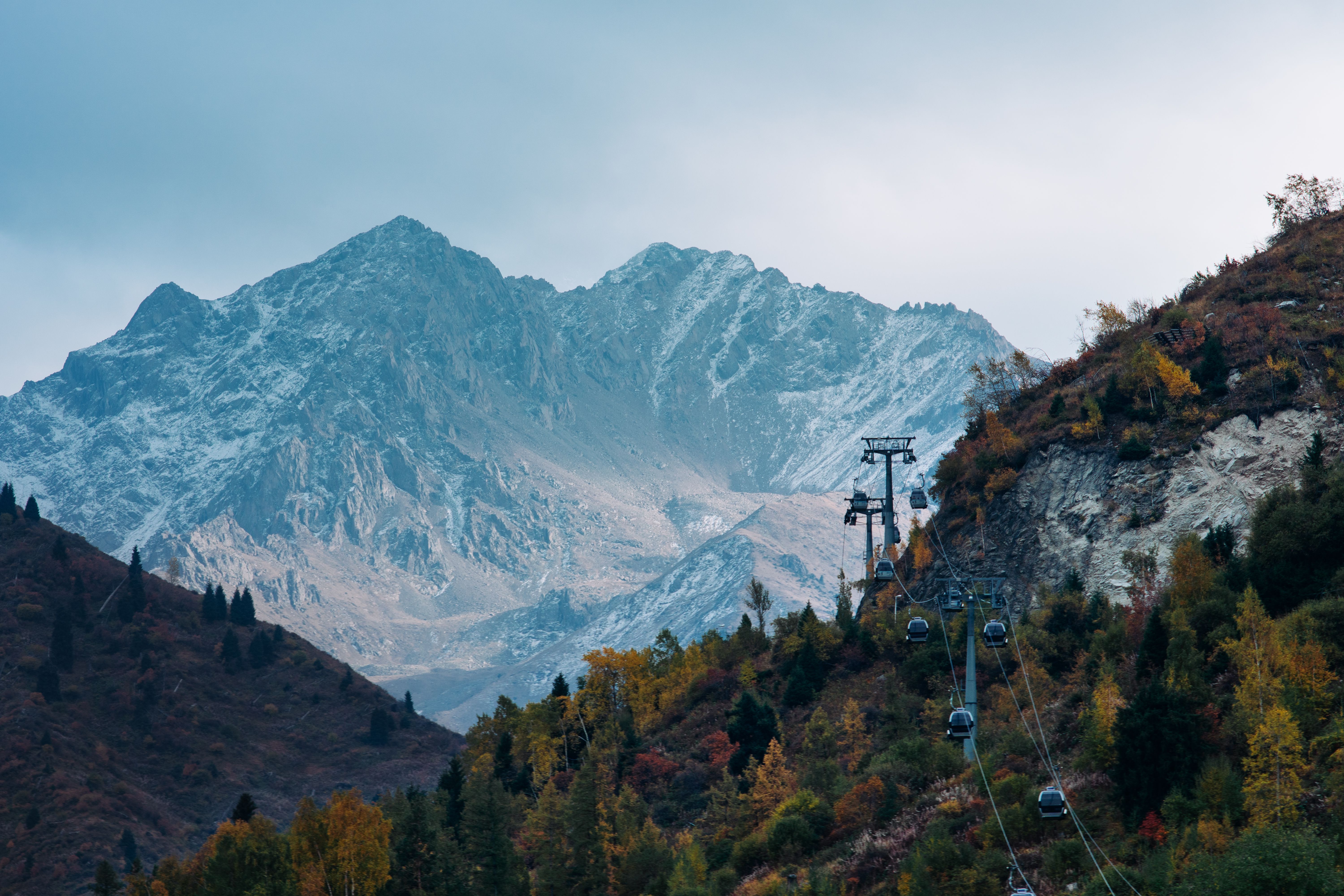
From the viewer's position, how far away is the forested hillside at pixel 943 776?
43031 millimetres

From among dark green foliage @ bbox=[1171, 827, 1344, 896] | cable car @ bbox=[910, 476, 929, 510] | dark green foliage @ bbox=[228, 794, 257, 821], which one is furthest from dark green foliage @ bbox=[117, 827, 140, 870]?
dark green foliage @ bbox=[1171, 827, 1344, 896]

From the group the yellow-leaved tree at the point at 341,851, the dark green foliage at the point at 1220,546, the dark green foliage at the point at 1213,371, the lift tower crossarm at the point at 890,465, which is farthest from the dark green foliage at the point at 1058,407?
the yellow-leaved tree at the point at 341,851

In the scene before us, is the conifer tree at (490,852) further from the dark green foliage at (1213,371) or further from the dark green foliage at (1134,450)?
the dark green foliage at (1213,371)

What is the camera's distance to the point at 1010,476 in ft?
291

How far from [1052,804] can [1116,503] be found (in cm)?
4297

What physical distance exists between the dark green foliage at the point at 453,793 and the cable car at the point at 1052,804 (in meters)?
50.9

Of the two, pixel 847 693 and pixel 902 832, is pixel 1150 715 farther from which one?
pixel 847 693

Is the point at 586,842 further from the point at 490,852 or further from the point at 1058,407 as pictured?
the point at 1058,407

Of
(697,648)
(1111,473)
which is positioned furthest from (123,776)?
(1111,473)

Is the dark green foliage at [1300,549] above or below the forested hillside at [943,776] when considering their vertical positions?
above

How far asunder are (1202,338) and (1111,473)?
1253 centimetres

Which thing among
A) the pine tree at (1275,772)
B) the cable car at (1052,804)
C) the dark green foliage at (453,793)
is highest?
the pine tree at (1275,772)

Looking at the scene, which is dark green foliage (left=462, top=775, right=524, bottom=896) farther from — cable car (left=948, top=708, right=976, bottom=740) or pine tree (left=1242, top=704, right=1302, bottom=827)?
pine tree (left=1242, top=704, right=1302, bottom=827)

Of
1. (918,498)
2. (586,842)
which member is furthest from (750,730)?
(918,498)
